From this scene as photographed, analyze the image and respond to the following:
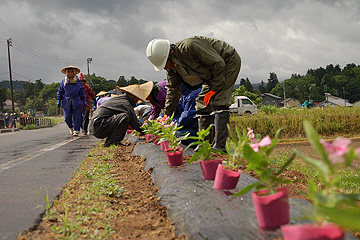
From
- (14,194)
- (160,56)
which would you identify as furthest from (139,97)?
(14,194)

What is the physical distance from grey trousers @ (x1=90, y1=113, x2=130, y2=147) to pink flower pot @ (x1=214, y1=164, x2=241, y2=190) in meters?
3.78

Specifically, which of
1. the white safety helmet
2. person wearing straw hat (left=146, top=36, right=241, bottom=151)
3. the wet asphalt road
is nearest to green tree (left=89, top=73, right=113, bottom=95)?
the wet asphalt road

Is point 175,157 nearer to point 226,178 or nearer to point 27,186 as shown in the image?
point 226,178

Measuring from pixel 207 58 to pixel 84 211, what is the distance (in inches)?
81.7

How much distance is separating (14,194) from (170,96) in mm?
2341

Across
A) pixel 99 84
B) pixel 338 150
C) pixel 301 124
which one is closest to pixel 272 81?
pixel 99 84

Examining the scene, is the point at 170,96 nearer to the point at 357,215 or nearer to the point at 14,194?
the point at 14,194

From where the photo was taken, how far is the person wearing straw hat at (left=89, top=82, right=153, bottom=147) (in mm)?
5520

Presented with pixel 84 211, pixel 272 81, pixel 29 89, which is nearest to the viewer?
pixel 84 211

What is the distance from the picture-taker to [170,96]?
4.38m

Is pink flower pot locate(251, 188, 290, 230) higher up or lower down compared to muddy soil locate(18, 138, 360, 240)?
higher up

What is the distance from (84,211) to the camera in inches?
77.2

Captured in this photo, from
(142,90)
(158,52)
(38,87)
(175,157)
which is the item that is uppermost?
(38,87)

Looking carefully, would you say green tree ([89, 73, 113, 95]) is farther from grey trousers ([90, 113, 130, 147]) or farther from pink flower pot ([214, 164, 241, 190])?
pink flower pot ([214, 164, 241, 190])
